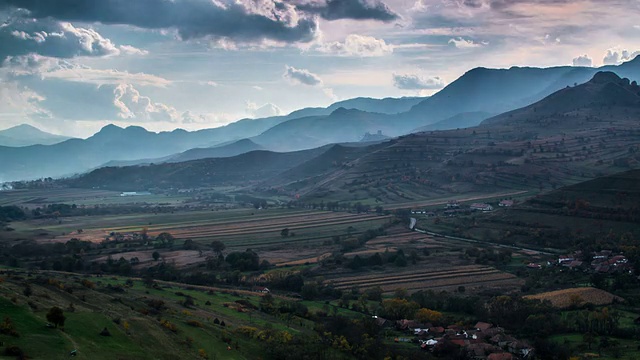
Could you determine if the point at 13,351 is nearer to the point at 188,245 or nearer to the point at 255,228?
the point at 188,245

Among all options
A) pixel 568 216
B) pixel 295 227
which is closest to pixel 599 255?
pixel 568 216

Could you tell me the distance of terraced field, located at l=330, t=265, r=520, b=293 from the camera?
73.1 meters

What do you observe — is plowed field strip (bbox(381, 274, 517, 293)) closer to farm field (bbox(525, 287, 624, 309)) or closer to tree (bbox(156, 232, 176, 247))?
farm field (bbox(525, 287, 624, 309))

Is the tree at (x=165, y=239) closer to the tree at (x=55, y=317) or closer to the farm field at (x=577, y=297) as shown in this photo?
the farm field at (x=577, y=297)

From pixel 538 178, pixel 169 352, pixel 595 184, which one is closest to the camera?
pixel 169 352

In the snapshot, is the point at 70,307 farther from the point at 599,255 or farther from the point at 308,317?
the point at 599,255

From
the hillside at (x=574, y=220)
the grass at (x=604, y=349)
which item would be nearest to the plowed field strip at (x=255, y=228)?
the hillside at (x=574, y=220)

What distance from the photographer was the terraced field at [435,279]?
7312cm

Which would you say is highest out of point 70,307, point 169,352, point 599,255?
point 70,307

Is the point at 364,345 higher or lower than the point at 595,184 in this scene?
lower

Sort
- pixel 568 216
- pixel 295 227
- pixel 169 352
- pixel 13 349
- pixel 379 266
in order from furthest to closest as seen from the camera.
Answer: pixel 295 227, pixel 568 216, pixel 379 266, pixel 169 352, pixel 13 349

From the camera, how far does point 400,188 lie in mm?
169750

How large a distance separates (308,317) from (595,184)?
239 feet

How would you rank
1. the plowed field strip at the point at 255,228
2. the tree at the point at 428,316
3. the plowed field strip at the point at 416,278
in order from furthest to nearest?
1. the plowed field strip at the point at 255,228
2. the plowed field strip at the point at 416,278
3. the tree at the point at 428,316
